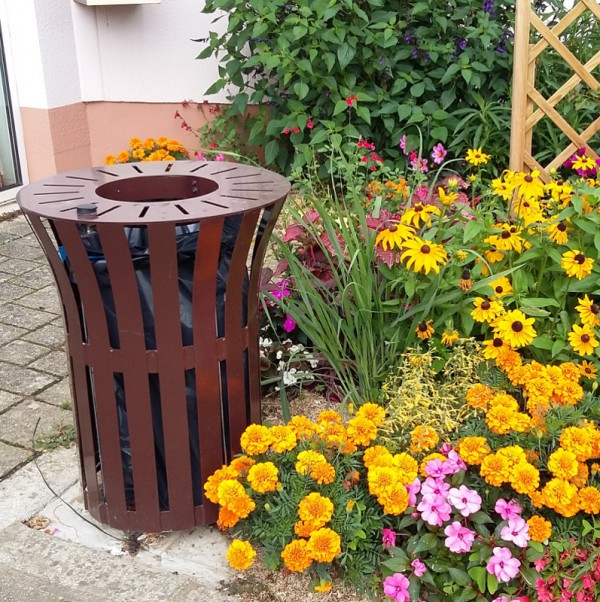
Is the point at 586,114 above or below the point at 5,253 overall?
above

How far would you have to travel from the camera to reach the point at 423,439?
7.43 feet

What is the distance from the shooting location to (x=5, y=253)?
191 inches

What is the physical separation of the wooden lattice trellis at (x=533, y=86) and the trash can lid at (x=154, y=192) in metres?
2.12

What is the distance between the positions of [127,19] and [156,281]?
4.15 meters

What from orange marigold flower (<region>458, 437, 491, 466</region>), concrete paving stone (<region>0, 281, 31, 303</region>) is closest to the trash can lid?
orange marigold flower (<region>458, 437, 491, 466</region>)

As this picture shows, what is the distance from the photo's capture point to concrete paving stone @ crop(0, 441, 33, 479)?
9.10ft

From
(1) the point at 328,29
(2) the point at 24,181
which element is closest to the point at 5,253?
(2) the point at 24,181

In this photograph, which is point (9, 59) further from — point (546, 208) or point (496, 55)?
point (546, 208)

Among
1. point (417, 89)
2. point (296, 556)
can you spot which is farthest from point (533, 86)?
point (296, 556)

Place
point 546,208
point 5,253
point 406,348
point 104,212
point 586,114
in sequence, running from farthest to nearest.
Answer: point 5,253, point 586,114, point 546,208, point 406,348, point 104,212

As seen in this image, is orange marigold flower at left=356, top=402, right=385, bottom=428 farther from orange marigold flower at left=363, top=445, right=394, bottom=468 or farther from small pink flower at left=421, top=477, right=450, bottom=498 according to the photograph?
small pink flower at left=421, top=477, right=450, bottom=498

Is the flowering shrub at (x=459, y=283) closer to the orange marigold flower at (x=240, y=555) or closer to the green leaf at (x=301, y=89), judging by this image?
the orange marigold flower at (x=240, y=555)

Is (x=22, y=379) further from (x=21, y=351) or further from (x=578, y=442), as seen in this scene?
(x=578, y=442)

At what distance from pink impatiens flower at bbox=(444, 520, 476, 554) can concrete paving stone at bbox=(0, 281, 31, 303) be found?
9.53 feet
